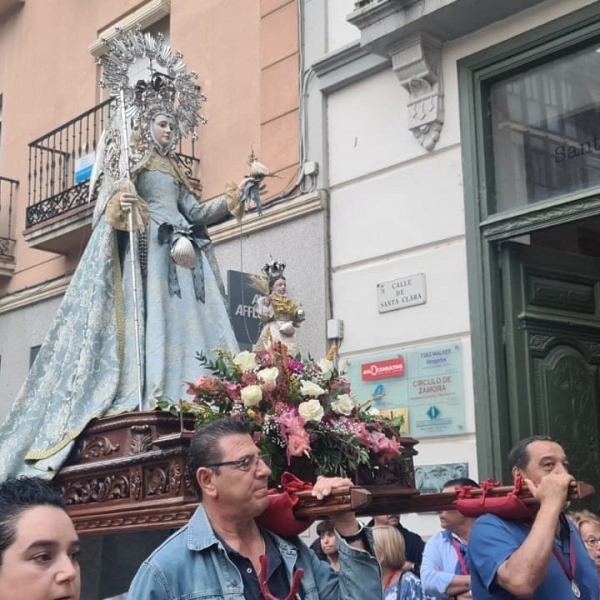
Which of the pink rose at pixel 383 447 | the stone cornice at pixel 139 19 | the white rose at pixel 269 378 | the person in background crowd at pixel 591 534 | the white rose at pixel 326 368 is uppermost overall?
the stone cornice at pixel 139 19

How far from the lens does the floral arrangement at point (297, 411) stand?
3.26 metres

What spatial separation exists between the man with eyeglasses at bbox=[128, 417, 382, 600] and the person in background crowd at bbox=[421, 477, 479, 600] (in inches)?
76.3

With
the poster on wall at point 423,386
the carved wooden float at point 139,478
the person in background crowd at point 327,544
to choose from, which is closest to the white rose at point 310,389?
the carved wooden float at point 139,478

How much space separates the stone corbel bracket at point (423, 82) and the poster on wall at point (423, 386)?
5.04ft

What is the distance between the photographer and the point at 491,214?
666 cm

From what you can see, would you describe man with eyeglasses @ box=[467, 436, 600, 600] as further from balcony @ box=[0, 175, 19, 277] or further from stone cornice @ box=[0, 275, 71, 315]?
balcony @ box=[0, 175, 19, 277]

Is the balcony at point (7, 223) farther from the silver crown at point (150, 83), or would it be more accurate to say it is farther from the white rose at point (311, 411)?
the white rose at point (311, 411)

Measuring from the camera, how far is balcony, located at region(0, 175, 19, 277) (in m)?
11.4

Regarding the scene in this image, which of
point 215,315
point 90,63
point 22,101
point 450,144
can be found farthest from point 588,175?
point 22,101

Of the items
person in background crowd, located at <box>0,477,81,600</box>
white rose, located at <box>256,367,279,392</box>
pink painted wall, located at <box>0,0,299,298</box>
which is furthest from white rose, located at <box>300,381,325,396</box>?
pink painted wall, located at <box>0,0,299,298</box>

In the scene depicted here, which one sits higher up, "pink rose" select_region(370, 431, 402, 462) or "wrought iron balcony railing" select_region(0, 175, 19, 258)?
"wrought iron balcony railing" select_region(0, 175, 19, 258)

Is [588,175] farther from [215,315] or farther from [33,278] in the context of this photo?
[33,278]

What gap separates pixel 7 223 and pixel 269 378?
904cm

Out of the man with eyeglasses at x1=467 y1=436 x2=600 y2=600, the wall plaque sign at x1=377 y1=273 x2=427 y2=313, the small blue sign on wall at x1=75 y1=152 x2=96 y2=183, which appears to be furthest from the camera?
the small blue sign on wall at x1=75 y1=152 x2=96 y2=183
